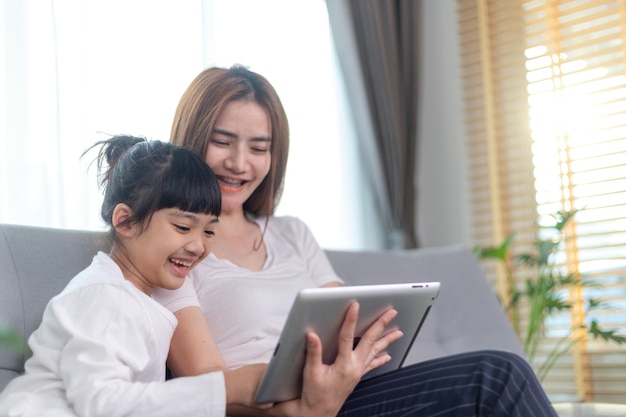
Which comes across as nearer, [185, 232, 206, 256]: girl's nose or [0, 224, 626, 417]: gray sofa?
[185, 232, 206, 256]: girl's nose

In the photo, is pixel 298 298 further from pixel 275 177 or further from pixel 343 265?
pixel 343 265

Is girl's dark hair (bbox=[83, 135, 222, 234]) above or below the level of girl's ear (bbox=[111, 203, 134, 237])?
above

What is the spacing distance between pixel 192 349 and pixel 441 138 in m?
3.00

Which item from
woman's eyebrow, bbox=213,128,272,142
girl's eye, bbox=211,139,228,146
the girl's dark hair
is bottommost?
the girl's dark hair

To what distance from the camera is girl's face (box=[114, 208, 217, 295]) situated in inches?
56.7

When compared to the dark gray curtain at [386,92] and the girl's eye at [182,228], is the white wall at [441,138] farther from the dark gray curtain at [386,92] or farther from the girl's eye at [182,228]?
the girl's eye at [182,228]

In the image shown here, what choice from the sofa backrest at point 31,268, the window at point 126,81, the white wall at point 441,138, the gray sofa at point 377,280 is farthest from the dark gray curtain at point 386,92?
the sofa backrest at point 31,268

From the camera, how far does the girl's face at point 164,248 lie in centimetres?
144

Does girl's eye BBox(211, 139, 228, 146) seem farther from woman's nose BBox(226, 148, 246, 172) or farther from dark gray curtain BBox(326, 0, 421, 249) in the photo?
dark gray curtain BBox(326, 0, 421, 249)

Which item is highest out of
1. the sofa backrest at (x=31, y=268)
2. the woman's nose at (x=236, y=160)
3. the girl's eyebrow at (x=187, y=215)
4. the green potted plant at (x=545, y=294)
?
the woman's nose at (x=236, y=160)

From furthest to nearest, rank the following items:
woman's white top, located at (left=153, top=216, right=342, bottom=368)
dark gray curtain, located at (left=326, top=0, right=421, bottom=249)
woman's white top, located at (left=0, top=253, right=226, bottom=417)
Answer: dark gray curtain, located at (left=326, top=0, right=421, bottom=249), woman's white top, located at (left=153, top=216, right=342, bottom=368), woman's white top, located at (left=0, top=253, right=226, bottom=417)

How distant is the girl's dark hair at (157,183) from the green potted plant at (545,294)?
224cm

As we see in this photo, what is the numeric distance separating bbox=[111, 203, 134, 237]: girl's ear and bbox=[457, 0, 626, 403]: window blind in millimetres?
2679

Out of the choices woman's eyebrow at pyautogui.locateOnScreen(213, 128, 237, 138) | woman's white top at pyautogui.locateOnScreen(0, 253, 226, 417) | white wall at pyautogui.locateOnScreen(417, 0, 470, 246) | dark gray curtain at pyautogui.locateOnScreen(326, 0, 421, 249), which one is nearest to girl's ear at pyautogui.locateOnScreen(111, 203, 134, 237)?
woman's white top at pyautogui.locateOnScreen(0, 253, 226, 417)
